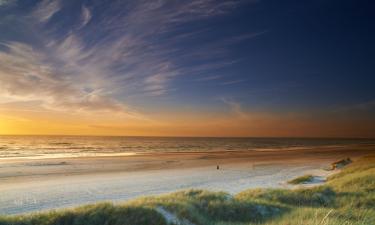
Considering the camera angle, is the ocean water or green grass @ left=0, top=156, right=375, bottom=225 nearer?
green grass @ left=0, top=156, right=375, bottom=225

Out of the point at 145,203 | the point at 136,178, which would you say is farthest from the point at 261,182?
the point at 145,203

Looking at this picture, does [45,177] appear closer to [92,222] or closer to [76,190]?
[76,190]

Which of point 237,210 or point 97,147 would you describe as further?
point 97,147

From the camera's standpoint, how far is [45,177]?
1107 inches

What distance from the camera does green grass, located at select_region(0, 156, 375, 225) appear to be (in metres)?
Result: 7.79

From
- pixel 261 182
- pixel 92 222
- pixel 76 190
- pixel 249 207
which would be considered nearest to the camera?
pixel 92 222

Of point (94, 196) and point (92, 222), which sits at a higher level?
point (92, 222)

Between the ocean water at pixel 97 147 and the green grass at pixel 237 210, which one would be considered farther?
the ocean water at pixel 97 147

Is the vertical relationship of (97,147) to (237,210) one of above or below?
below

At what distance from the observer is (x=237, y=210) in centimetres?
1042

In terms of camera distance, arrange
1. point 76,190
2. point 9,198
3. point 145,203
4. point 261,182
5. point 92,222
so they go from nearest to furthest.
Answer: point 92,222 < point 145,203 < point 9,198 < point 76,190 < point 261,182

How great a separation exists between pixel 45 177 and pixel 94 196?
1086cm

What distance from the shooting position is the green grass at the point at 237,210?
7789 mm

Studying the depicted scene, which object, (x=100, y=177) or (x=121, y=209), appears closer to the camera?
(x=121, y=209)
